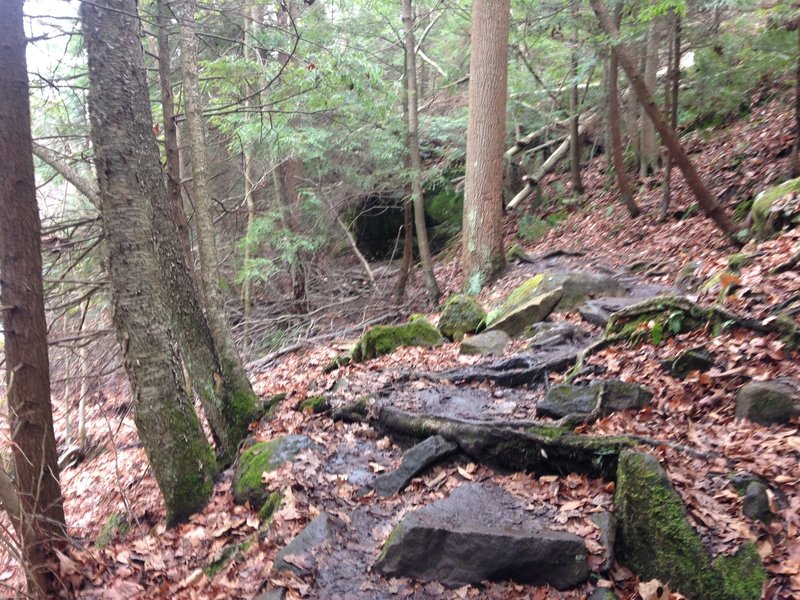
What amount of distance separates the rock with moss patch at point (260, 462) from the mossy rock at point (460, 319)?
381cm

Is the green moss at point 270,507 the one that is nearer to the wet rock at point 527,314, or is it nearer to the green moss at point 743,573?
the green moss at point 743,573

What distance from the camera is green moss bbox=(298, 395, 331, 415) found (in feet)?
22.1

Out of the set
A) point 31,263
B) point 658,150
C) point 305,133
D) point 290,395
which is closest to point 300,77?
point 305,133

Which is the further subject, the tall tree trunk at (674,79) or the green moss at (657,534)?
the tall tree trunk at (674,79)

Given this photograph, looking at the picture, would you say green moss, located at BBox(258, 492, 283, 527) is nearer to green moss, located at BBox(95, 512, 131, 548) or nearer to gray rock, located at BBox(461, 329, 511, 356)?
green moss, located at BBox(95, 512, 131, 548)

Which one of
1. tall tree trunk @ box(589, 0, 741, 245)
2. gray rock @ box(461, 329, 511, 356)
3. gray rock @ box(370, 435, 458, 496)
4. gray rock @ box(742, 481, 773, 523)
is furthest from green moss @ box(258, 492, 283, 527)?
tall tree trunk @ box(589, 0, 741, 245)

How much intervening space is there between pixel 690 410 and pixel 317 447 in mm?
3480

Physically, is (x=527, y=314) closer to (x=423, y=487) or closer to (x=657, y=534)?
(x=423, y=487)

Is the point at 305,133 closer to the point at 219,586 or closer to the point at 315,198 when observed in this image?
the point at 315,198

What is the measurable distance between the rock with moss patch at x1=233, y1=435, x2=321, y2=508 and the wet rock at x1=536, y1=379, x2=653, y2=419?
237cm

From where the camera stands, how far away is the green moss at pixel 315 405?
675cm

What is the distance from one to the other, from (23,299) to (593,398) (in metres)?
4.84

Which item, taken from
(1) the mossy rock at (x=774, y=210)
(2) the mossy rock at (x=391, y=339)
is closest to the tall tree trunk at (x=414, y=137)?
(2) the mossy rock at (x=391, y=339)

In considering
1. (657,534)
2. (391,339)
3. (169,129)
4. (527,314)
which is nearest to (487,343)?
(527,314)
